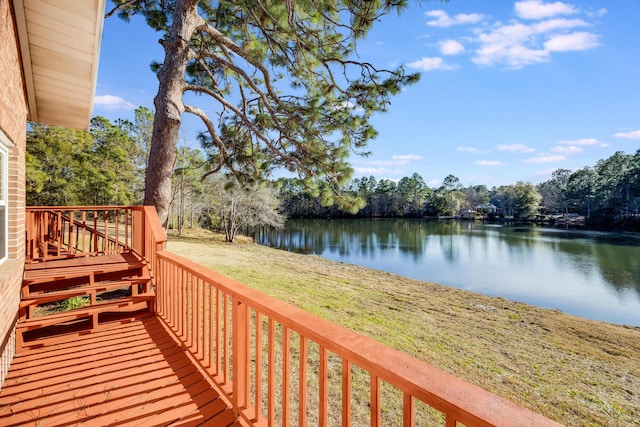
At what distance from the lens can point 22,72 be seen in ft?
9.75

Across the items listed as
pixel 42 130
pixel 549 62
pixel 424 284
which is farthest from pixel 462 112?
pixel 42 130

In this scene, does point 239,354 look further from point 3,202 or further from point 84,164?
point 84,164

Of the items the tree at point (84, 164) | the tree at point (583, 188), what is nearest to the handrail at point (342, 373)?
the tree at point (84, 164)

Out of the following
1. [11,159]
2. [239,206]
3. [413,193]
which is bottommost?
[239,206]

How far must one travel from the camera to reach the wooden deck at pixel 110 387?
1920mm

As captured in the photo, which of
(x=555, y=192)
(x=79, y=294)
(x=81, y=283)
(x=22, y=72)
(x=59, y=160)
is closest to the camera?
(x=22, y=72)

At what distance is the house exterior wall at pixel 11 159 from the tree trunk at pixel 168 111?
1806 mm

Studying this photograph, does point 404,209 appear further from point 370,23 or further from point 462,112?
point 370,23

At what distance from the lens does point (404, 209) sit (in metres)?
58.4

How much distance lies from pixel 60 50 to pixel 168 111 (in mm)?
2134

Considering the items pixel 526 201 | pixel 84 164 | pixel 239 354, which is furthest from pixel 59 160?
pixel 526 201

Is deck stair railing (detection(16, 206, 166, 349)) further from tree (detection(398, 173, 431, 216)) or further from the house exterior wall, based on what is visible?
tree (detection(398, 173, 431, 216))

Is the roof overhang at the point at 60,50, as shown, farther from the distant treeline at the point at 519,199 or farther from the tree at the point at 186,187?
the distant treeline at the point at 519,199

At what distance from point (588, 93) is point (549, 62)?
11887 millimetres
